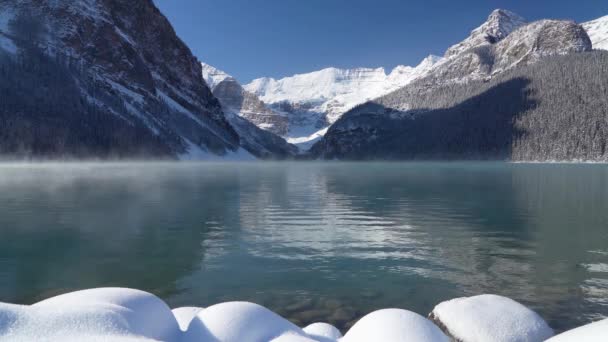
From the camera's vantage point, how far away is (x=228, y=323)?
753 centimetres

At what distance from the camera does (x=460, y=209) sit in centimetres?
3338

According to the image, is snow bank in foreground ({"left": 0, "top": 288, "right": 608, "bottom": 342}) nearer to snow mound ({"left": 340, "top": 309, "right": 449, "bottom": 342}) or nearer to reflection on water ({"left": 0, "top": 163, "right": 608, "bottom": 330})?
snow mound ({"left": 340, "top": 309, "right": 449, "bottom": 342})

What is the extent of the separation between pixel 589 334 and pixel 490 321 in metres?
3.32

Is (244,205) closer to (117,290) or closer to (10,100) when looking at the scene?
(117,290)

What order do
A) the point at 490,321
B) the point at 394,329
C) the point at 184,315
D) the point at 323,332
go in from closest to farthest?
the point at 394,329 → the point at 490,321 → the point at 323,332 → the point at 184,315

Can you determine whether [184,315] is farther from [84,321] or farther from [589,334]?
[589,334]

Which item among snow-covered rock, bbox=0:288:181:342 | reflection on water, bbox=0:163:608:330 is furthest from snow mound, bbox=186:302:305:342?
reflection on water, bbox=0:163:608:330

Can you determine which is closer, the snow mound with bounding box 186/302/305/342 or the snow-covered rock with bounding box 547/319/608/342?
the snow-covered rock with bounding box 547/319/608/342

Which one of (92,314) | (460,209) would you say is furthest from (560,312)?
(460,209)

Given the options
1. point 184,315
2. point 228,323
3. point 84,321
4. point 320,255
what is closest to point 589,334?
point 228,323

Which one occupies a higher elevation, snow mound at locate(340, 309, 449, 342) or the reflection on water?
snow mound at locate(340, 309, 449, 342)

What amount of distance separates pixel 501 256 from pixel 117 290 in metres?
15.6

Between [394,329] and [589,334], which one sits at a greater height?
[589,334]

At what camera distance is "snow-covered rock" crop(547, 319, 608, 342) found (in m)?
5.48
